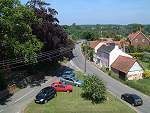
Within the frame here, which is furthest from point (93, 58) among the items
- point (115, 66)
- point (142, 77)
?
point (142, 77)

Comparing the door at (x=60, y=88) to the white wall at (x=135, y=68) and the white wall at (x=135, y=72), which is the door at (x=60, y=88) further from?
the white wall at (x=135, y=68)

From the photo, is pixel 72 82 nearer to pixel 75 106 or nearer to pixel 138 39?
pixel 75 106

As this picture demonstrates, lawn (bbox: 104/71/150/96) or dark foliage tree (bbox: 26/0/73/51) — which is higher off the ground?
dark foliage tree (bbox: 26/0/73/51)

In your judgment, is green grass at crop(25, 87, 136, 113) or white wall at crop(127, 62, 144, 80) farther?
white wall at crop(127, 62, 144, 80)

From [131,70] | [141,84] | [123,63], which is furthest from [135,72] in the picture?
[141,84]

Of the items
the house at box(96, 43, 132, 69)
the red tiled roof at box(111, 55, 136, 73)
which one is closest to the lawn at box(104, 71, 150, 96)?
the red tiled roof at box(111, 55, 136, 73)

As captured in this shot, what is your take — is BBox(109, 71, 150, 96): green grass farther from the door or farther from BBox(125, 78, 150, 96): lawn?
the door
